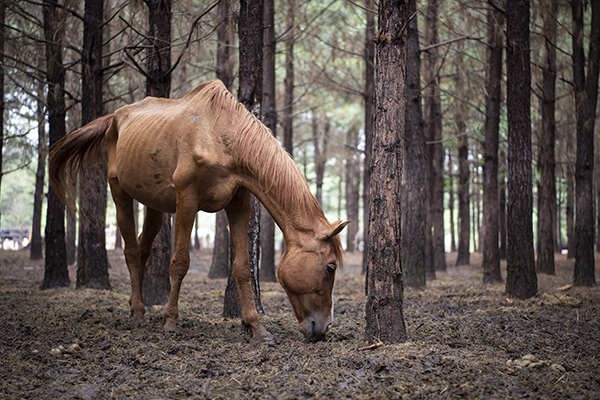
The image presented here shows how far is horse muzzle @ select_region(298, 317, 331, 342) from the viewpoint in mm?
4668

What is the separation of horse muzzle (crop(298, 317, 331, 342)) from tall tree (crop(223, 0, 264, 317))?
2.01 metres

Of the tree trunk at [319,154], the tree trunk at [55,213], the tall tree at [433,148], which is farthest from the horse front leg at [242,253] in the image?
the tree trunk at [319,154]

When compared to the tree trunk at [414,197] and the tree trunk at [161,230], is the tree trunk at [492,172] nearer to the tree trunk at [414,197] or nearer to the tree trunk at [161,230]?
the tree trunk at [414,197]

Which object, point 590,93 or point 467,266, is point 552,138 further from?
point 467,266

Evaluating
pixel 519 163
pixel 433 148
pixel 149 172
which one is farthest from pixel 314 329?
pixel 433 148

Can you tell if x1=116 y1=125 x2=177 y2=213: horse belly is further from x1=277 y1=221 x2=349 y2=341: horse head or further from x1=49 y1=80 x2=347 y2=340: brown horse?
x1=277 y1=221 x2=349 y2=341: horse head

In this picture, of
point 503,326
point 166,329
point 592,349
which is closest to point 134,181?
point 166,329

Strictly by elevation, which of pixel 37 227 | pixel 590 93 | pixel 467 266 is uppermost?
pixel 590 93

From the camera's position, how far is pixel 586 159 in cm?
1011

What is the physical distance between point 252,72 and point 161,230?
2.79m

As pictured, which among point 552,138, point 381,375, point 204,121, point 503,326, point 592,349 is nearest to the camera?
point 381,375

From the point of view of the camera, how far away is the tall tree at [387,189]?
14.9 feet

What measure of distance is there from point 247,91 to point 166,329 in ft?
10.4

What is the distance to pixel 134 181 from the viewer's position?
5688 mm
